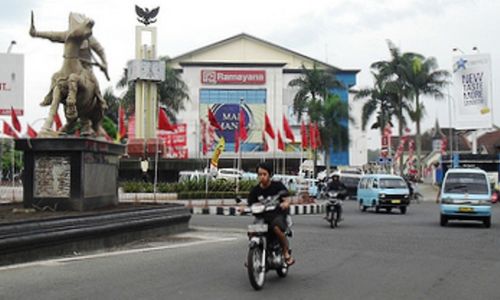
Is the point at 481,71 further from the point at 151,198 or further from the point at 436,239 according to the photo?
the point at 436,239

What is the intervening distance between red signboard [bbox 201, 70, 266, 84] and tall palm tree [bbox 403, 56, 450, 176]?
27283 millimetres

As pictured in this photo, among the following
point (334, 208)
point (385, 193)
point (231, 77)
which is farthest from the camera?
point (231, 77)

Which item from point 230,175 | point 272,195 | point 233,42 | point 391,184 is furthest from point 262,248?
point 233,42

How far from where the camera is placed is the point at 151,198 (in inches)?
1233

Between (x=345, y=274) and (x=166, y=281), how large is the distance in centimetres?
291

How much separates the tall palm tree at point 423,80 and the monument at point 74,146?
4335 cm

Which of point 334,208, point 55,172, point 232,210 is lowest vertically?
point 232,210

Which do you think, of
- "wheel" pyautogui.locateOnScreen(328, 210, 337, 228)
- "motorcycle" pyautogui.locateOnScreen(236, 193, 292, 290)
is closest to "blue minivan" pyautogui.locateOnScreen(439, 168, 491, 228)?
"wheel" pyautogui.locateOnScreen(328, 210, 337, 228)

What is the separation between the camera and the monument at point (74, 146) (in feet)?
46.4

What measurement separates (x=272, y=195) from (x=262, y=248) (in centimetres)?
78

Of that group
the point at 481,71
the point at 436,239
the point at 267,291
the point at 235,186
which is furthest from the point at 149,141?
Answer: the point at 267,291

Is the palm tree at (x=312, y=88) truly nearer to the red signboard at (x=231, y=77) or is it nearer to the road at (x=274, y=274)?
the red signboard at (x=231, y=77)

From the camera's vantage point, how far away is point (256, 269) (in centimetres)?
898

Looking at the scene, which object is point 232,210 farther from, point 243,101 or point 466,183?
point 243,101
